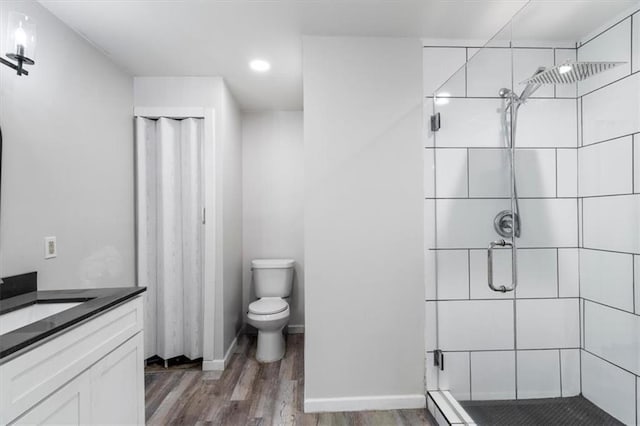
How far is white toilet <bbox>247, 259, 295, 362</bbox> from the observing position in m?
2.71

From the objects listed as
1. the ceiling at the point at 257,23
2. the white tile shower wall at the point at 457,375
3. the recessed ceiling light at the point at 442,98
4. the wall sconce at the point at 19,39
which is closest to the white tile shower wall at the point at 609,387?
the white tile shower wall at the point at 457,375

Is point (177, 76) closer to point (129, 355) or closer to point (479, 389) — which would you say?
point (129, 355)

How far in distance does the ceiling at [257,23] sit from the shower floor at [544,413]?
1505mm

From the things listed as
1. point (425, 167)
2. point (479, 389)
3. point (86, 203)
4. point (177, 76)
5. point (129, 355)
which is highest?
point (177, 76)

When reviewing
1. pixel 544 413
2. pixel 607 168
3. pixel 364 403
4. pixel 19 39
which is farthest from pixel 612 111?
pixel 19 39

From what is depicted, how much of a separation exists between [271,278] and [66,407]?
2.13m

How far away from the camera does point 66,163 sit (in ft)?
6.21

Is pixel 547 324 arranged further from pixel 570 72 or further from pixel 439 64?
pixel 439 64

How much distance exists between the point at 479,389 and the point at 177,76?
9.76ft

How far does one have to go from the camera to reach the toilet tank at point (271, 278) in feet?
10.4

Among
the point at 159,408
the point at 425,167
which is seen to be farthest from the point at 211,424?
the point at 425,167

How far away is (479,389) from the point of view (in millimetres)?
1767

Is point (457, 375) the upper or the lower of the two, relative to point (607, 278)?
lower

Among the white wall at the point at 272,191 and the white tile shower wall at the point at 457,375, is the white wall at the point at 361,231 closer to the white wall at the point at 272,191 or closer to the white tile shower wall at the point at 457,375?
the white tile shower wall at the point at 457,375
